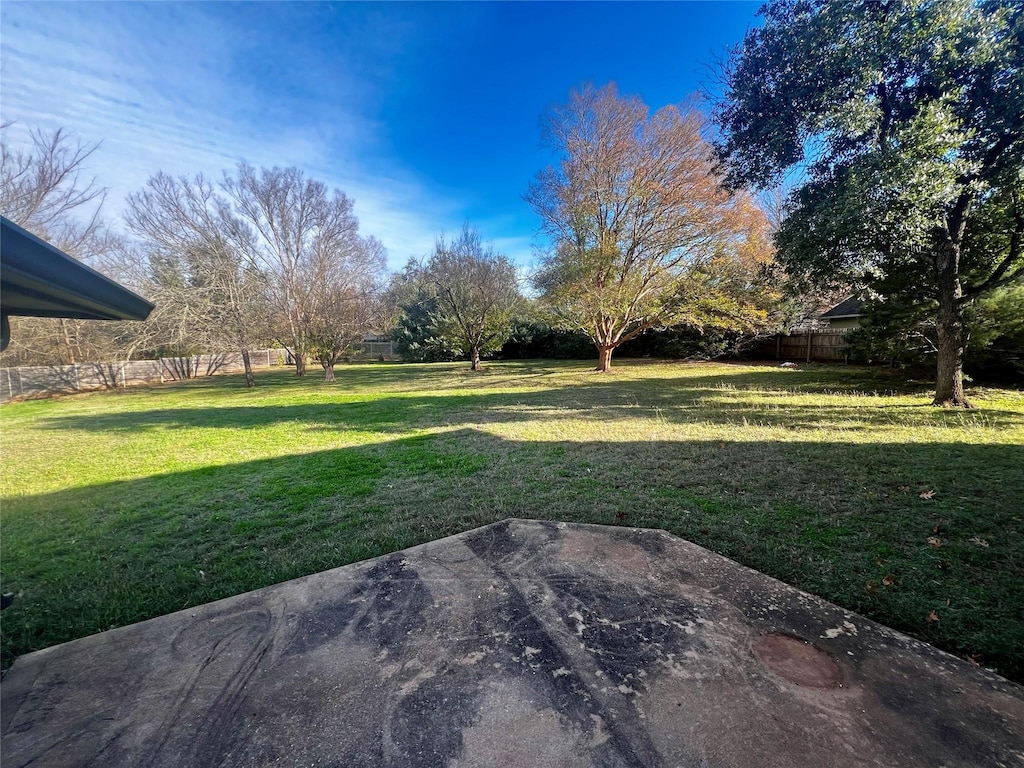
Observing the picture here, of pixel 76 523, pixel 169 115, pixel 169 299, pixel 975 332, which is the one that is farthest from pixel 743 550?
pixel 169 299

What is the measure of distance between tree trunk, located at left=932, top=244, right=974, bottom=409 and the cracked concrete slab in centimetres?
762

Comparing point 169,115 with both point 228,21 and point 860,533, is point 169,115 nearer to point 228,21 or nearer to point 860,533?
point 228,21

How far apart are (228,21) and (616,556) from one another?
5.84 m

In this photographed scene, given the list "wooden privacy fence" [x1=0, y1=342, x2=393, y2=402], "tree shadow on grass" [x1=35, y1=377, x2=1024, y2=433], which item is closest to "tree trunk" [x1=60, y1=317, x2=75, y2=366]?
"wooden privacy fence" [x1=0, y1=342, x2=393, y2=402]

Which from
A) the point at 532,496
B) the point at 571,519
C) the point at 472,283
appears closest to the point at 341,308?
the point at 472,283

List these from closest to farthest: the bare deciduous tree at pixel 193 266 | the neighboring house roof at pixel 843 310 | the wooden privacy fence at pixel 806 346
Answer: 1. the bare deciduous tree at pixel 193 266
2. the wooden privacy fence at pixel 806 346
3. the neighboring house roof at pixel 843 310

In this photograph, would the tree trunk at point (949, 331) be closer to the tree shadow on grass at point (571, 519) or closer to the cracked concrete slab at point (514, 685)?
the tree shadow on grass at point (571, 519)

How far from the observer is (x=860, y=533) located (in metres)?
2.86

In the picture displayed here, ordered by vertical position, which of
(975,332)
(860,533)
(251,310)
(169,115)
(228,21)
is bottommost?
(860,533)

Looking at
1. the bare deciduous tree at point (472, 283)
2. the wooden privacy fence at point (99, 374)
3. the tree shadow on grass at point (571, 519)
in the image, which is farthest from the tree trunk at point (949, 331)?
the wooden privacy fence at point (99, 374)

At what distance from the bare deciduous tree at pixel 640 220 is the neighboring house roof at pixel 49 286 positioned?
38.3 ft

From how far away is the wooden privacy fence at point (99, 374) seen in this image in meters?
11.6

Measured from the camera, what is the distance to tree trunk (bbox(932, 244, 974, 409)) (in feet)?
21.8

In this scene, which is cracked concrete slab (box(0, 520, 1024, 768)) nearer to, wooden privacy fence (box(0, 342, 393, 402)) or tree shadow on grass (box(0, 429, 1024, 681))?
tree shadow on grass (box(0, 429, 1024, 681))
